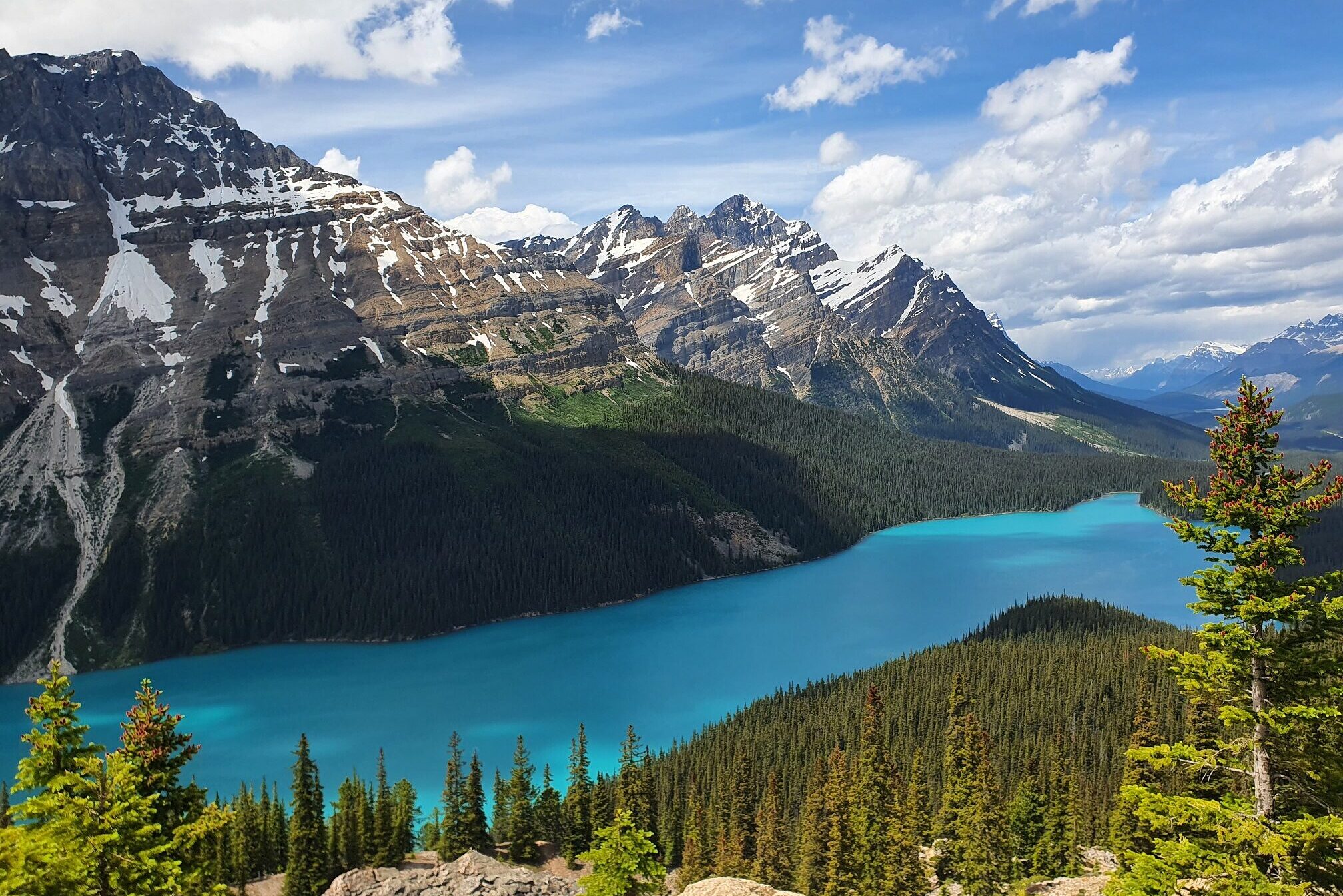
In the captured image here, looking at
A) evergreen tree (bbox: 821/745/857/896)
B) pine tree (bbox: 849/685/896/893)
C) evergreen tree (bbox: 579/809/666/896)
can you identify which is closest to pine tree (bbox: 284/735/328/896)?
evergreen tree (bbox: 579/809/666/896)

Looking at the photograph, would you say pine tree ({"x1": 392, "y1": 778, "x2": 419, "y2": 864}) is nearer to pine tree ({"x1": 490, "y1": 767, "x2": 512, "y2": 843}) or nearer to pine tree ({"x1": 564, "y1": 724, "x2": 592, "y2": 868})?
pine tree ({"x1": 490, "y1": 767, "x2": 512, "y2": 843})

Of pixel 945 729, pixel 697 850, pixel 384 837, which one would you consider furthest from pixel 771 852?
pixel 945 729

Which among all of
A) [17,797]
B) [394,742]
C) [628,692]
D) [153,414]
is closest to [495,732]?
[394,742]

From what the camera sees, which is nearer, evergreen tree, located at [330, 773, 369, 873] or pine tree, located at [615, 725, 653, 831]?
evergreen tree, located at [330, 773, 369, 873]

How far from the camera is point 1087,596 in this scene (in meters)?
156

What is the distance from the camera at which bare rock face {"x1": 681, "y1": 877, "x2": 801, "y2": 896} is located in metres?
37.9

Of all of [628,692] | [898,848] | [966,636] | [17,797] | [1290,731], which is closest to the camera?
[1290,731]

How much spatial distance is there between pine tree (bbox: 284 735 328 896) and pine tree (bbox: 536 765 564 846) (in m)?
14.3

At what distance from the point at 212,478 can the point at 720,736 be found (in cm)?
12170

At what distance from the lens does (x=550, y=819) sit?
6538 cm

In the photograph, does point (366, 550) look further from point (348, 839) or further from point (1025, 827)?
point (1025, 827)

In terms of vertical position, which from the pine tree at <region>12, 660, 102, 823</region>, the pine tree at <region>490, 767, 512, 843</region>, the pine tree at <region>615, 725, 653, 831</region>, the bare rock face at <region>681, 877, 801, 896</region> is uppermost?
the pine tree at <region>12, 660, 102, 823</region>

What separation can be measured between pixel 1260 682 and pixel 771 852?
4153 centimetres

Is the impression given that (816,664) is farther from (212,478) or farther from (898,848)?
(212,478)
